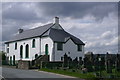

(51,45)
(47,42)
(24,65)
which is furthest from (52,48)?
(24,65)

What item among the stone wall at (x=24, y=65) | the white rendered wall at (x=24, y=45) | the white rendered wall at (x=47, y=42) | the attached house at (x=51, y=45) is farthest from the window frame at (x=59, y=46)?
the stone wall at (x=24, y=65)

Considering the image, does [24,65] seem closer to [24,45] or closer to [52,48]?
[52,48]

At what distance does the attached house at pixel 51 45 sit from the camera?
139 ft

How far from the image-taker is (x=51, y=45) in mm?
42031

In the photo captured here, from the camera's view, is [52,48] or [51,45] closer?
[52,48]

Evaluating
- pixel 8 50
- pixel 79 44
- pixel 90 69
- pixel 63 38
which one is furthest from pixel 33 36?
pixel 90 69

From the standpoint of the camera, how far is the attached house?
42.5 metres

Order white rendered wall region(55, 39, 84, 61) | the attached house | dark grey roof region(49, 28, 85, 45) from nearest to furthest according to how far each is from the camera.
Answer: the attached house
white rendered wall region(55, 39, 84, 61)
dark grey roof region(49, 28, 85, 45)

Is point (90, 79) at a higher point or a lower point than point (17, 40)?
lower

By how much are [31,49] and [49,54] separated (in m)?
5.95

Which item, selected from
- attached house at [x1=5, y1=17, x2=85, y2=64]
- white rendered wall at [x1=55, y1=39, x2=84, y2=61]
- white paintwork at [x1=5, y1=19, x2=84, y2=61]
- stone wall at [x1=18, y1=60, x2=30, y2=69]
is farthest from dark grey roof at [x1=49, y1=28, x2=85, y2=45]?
stone wall at [x1=18, y1=60, x2=30, y2=69]

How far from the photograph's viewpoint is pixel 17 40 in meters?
52.2

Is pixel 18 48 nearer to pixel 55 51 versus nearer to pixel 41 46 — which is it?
pixel 41 46

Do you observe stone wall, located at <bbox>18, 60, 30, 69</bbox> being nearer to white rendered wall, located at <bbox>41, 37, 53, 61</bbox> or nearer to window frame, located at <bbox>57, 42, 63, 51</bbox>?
white rendered wall, located at <bbox>41, 37, 53, 61</bbox>
